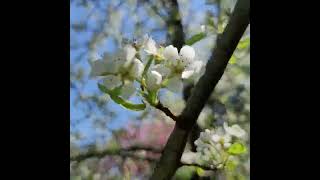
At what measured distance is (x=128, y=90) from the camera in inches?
22.1

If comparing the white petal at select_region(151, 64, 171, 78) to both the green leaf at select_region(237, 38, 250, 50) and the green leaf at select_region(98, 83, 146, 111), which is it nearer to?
the green leaf at select_region(98, 83, 146, 111)

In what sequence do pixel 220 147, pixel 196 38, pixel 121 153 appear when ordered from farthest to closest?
1. pixel 121 153
2. pixel 220 147
3. pixel 196 38

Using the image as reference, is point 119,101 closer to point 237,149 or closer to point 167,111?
point 167,111

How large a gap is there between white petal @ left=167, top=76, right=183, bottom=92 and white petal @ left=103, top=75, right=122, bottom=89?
66 millimetres

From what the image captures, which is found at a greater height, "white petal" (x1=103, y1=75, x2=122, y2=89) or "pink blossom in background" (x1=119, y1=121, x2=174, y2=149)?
"pink blossom in background" (x1=119, y1=121, x2=174, y2=149)

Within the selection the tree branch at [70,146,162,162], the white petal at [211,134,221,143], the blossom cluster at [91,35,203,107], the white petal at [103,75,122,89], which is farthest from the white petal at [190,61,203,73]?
the tree branch at [70,146,162,162]

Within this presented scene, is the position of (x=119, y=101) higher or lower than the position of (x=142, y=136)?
lower

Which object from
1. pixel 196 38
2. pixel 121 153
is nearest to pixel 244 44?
pixel 196 38

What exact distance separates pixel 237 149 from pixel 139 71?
222 mm

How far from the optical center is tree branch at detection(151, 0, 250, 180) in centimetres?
51
